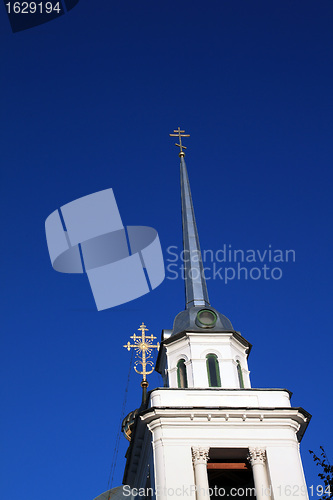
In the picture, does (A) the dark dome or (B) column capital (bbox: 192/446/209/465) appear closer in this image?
(B) column capital (bbox: 192/446/209/465)

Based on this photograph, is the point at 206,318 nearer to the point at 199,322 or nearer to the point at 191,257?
the point at 199,322

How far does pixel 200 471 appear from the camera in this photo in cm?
2269

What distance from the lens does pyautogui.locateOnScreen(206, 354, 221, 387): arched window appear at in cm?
2633

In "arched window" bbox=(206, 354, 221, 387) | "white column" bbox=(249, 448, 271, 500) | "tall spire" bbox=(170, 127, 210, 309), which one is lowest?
"white column" bbox=(249, 448, 271, 500)

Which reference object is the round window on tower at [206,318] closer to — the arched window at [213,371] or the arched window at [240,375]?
the arched window at [213,371]

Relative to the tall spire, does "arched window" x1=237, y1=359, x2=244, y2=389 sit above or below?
below

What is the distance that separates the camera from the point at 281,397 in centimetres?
2514

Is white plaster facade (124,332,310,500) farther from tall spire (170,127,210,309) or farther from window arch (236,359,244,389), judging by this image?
tall spire (170,127,210,309)

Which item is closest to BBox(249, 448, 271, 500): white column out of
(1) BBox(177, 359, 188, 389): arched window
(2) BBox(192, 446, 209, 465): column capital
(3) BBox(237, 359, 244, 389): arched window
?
(2) BBox(192, 446, 209, 465): column capital

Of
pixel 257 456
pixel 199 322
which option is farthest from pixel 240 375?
pixel 257 456

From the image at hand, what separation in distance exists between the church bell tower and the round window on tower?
37 mm

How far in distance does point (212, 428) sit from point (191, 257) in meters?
9.49

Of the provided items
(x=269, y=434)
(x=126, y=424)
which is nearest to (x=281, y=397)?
(x=269, y=434)

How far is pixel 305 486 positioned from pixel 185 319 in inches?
321
